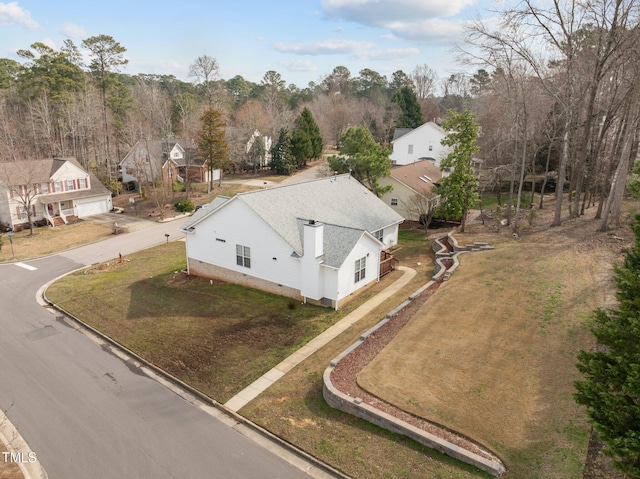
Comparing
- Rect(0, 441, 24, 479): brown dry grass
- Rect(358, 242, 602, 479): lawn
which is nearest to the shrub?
Rect(358, 242, 602, 479): lawn

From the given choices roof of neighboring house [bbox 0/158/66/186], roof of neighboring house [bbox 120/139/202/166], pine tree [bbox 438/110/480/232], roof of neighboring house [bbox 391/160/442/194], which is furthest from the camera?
roof of neighboring house [bbox 120/139/202/166]

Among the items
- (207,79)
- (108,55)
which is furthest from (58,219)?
(207,79)

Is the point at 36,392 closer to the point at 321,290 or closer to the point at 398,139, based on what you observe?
the point at 321,290

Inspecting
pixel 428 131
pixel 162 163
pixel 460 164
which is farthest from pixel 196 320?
pixel 428 131

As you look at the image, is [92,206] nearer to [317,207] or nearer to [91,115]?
[91,115]

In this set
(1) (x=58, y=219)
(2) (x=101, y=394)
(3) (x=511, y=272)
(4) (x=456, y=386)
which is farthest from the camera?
(1) (x=58, y=219)

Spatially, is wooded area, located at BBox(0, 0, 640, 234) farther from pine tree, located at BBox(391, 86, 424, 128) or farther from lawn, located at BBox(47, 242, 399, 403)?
lawn, located at BBox(47, 242, 399, 403)
